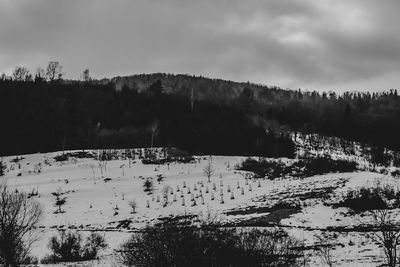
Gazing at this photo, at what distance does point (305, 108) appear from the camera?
459 feet

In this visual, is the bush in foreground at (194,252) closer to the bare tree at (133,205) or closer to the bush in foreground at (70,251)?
the bush in foreground at (70,251)

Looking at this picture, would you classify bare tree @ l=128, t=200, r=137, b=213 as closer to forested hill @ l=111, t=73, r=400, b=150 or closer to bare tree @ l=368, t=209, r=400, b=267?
bare tree @ l=368, t=209, r=400, b=267

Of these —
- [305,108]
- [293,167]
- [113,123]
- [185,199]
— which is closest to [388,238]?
[185,199]

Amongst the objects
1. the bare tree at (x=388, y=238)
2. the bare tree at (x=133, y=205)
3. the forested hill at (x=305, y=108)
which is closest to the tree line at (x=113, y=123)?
the forested hill at (x=305, y=108)

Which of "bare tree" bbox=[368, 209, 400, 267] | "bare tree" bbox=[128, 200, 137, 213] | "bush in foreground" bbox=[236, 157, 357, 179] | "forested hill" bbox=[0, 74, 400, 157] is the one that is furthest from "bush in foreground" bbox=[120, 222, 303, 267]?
"forested hill" bbox=[0, 74, 400, 157]

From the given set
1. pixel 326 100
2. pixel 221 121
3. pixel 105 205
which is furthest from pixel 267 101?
pixel 105 205

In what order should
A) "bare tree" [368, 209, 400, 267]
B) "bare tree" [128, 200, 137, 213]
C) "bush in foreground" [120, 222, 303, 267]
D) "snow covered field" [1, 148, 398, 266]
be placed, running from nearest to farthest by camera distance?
"bare tree" [368, 209, 400, 267] < "bush in foreground" [120, 222, 303, 267] < "snow covered field" [1, 148, 398, 266] < "bare tree" [128, 200, 137, 213]

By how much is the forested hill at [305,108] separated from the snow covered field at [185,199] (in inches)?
1887

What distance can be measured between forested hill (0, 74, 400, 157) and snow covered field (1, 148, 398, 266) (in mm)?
13822

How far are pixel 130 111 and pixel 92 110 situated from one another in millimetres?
7920

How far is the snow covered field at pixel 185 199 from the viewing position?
26220 millimetres

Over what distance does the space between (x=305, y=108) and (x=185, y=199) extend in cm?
10856

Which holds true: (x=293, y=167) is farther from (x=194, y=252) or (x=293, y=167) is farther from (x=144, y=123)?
(x=144, y=123)

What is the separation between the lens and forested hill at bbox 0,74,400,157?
69938 millimetres
